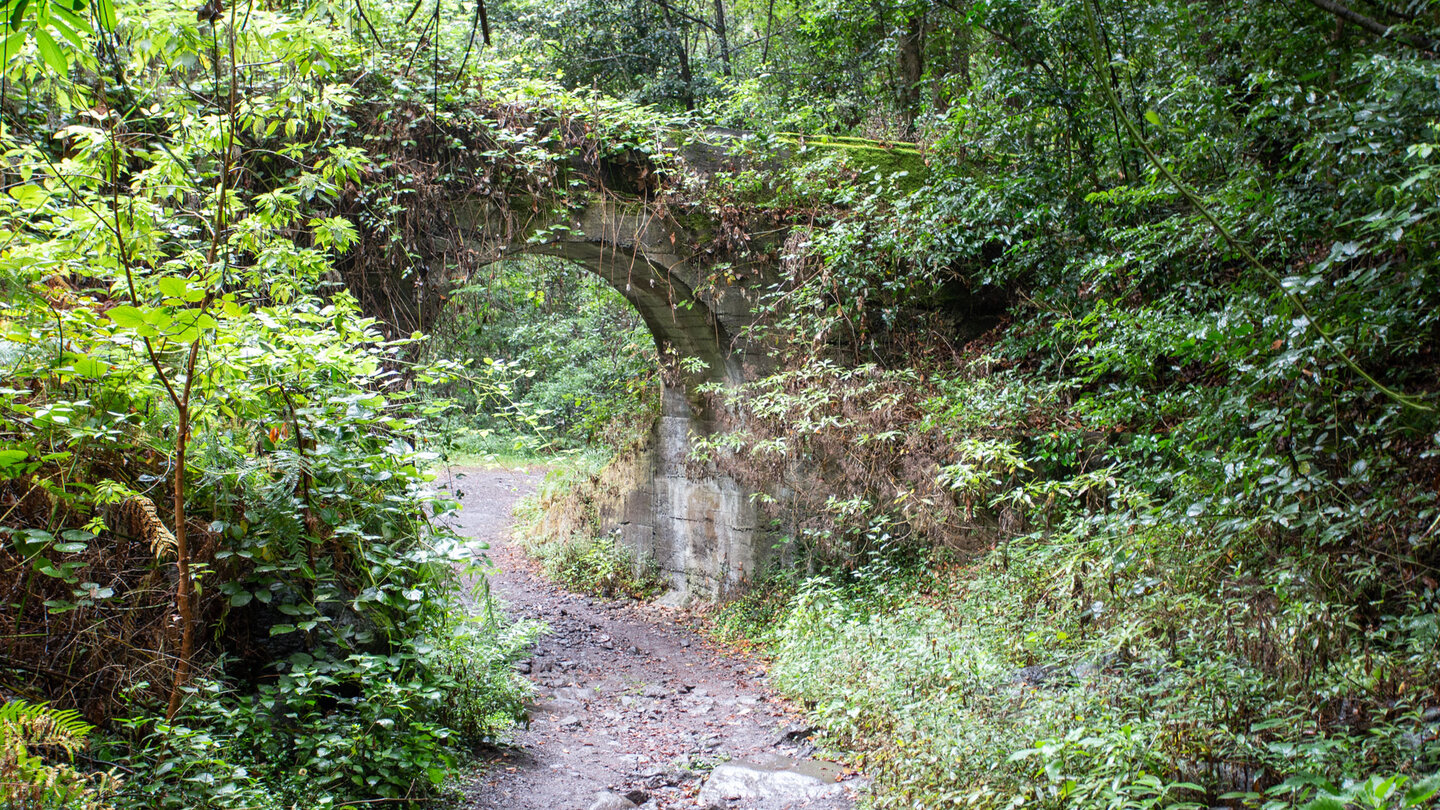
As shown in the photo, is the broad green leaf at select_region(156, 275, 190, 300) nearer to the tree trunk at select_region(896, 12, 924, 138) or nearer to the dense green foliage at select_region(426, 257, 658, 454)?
the dense green foliage at select_region(426, 257, 658, 454)

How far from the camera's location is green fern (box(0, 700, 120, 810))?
78.3 inches

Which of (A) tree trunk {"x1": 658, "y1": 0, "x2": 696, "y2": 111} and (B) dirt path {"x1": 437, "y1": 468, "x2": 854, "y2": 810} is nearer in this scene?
(B) dirt path {"x1": 437, "y1": 468, "x2": 854, "y2": 810}

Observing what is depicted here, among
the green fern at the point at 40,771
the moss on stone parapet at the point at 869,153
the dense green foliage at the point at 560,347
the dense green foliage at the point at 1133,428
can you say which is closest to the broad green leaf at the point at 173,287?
the green fern at the point at 40,771

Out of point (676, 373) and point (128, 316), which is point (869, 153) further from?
point (128, 316)

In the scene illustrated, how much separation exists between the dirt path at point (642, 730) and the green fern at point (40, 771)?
4.64ft

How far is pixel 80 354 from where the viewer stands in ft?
9.12

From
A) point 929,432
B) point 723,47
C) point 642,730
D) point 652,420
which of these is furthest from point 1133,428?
point 723,47

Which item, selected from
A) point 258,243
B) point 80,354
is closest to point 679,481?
point 258,243

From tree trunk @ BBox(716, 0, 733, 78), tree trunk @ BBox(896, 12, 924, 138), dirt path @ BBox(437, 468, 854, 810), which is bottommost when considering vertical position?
dirt path @ BBox(437, 468, 854, 810)

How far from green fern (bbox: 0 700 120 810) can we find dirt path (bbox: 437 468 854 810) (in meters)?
1.42

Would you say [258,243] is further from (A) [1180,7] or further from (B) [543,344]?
(B) [543,344]

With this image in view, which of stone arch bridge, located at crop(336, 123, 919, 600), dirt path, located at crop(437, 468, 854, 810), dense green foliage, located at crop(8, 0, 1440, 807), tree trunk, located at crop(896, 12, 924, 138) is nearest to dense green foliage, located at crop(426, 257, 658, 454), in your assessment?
stone arch bridge, located at crop(336, 123, 919, 600)

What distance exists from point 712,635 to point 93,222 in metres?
5.56

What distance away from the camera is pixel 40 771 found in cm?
203
